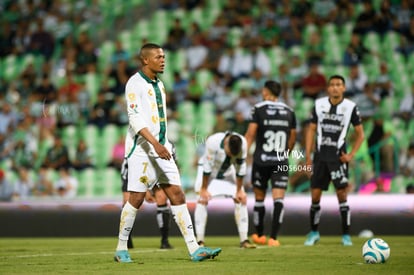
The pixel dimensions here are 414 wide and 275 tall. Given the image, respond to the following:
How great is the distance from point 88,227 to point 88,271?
388 inches

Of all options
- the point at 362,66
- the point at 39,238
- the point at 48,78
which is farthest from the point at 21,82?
the point at 362,66

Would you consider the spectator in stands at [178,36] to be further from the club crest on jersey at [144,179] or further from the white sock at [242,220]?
the club crest on jersey at [144,179]

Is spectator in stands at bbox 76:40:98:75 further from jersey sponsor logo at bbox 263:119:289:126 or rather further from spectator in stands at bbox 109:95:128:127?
jersey sponsor logo at bbox 263:119:289:126

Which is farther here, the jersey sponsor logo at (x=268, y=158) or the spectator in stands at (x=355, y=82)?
the spectator in stands at (x=355, y=82)

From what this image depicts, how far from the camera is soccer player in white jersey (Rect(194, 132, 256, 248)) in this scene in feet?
44.8

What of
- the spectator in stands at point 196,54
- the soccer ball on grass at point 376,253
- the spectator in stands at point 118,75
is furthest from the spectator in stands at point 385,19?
the soccer ball on grass at point 376,253

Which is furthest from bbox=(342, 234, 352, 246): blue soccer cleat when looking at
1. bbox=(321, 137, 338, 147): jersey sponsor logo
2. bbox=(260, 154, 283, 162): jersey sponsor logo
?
bbox=(260, 154, 283, 162): jersey sponsor logo

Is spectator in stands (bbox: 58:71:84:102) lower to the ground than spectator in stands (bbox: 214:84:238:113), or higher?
higher

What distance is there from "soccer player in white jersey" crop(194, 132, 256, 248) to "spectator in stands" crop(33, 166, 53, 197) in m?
6.68

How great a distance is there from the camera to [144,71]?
10602mm

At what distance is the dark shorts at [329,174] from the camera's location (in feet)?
47.4

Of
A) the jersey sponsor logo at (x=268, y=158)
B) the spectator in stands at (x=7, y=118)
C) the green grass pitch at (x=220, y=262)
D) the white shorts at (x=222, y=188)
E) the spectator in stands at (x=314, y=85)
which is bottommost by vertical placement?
the green grass pitch at (x=220, y=262)

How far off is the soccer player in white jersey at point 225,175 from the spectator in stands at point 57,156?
6.83 meters

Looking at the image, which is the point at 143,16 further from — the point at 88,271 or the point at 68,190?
the point at 88,271
